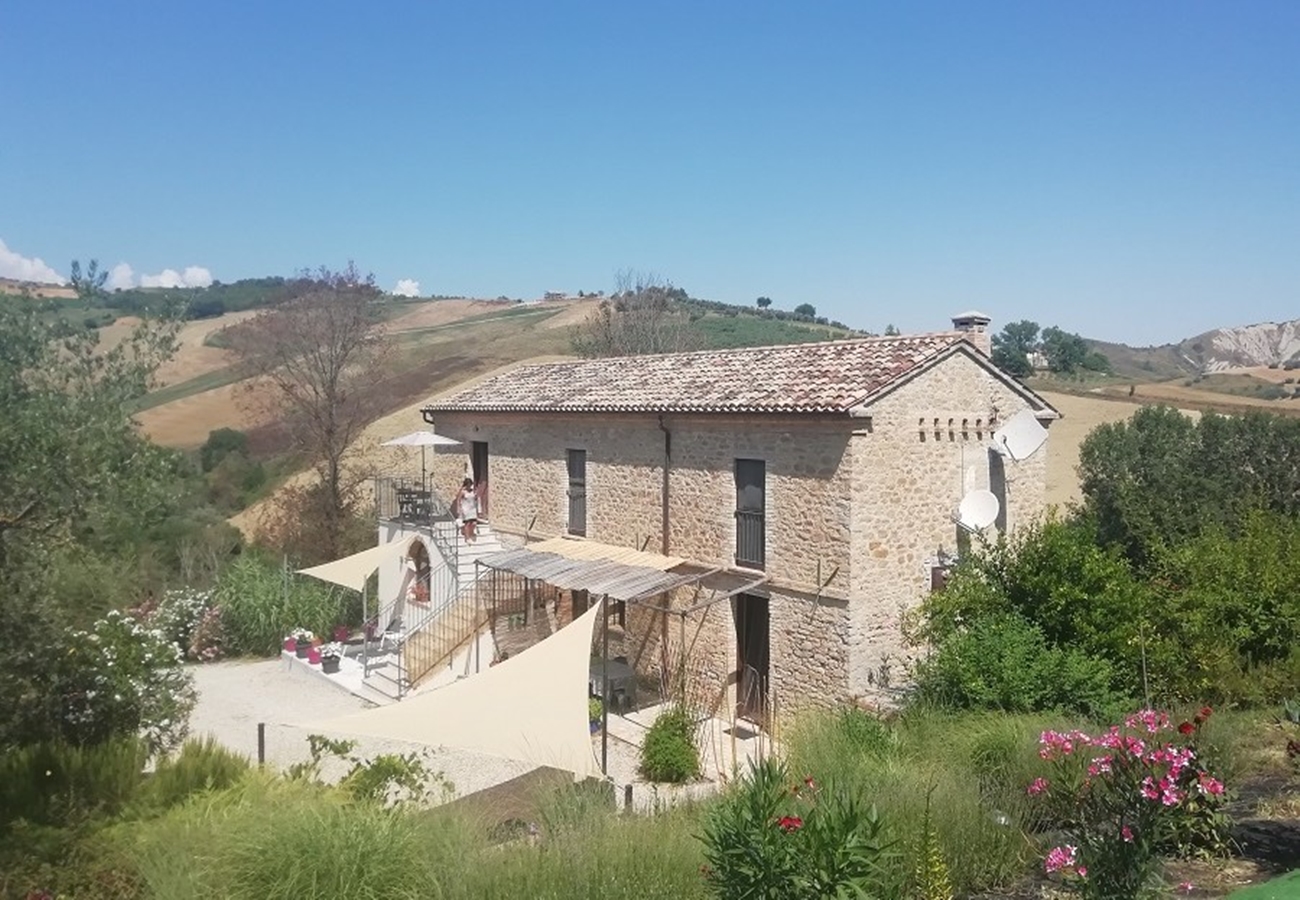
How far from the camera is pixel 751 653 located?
16578 mm

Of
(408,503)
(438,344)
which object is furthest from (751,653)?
(438,344)

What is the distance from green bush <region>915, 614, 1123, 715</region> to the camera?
1151 cm

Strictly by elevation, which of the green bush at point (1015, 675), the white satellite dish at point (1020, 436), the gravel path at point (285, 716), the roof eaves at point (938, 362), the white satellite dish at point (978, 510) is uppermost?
the roof eaves at point (938, 362)

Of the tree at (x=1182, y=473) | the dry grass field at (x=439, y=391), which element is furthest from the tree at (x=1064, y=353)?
the tree at (x=1182, y=473)

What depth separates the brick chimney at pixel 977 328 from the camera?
16.9 m

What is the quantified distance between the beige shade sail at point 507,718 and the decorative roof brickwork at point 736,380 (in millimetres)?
5719

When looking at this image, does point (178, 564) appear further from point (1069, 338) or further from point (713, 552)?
point (1069, 338)

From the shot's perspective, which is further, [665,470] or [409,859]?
[665,470]

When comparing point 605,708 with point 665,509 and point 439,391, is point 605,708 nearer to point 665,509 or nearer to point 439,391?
point 665,509

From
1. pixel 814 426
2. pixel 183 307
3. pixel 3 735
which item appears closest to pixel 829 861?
pixel 183 307

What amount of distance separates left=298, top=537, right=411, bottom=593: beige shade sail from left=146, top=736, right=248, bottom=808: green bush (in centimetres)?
1016

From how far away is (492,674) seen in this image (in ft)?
40.0

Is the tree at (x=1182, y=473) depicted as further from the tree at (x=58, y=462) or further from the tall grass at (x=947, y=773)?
the tree at (x=58, y=462)

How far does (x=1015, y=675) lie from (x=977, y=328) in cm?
743
